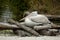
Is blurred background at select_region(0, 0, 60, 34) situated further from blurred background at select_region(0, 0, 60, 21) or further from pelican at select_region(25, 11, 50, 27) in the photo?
pelican at select_region(25, 11, 50, 27)

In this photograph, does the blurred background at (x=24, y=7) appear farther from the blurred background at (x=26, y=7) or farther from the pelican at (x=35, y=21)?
the pelican at (x=35, y=21)

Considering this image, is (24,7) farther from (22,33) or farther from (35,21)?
(22,33)

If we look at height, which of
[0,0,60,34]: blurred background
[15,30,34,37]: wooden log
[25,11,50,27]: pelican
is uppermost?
[0,0,60,34]: blurred background

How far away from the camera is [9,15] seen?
23.2 feet

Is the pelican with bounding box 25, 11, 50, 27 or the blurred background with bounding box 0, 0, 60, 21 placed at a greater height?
the blurred background with bounding box 0, 0, 60, 21

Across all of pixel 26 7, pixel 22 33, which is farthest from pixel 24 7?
pixel 22 33

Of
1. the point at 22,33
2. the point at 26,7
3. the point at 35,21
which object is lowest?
the point at 22,33

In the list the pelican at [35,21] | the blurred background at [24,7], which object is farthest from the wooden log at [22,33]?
the blurred background at [24,7]

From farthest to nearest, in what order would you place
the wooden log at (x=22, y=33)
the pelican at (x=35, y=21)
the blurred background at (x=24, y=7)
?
the blurred background at (x=24, y=7), the pelican at (x=35, y=21), the wooden log at (x=22, y=33)

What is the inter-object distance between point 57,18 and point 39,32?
54.4 inches

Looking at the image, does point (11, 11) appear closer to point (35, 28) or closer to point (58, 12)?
point (58, 12)

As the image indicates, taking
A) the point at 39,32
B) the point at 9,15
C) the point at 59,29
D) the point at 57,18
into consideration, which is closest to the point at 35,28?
the point at 39,32

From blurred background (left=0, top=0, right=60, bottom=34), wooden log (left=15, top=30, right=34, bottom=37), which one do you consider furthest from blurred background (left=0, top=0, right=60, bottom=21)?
wooden log (left=15, top=30, right=34, bottom=37)

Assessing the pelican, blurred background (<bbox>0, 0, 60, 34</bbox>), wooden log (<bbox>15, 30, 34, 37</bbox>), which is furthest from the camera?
blurred background (<bbox>0, 0, 60, 34</bbox>)
